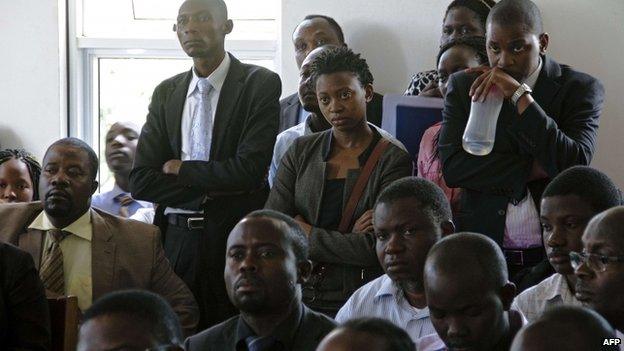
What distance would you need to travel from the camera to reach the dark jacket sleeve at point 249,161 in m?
4.89

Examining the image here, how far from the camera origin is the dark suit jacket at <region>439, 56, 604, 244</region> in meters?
4.18

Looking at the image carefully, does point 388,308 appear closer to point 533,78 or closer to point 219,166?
point 533,78

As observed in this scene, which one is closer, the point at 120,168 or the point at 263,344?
the point at 263,344

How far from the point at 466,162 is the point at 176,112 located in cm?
151

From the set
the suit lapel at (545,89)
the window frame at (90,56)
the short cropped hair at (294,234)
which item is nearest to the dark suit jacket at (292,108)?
the window frame at (90,56)

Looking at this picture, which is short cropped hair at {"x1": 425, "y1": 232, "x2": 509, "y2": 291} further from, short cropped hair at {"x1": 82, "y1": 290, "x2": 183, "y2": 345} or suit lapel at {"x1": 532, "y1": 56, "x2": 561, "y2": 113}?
suit lapel at {"x1": 532, "y1": 56, "x2": 561, "y2": 113}

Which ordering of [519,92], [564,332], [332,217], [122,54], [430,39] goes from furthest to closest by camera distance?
[122,54]
[430,39]
[332,217]
[519,92]
[564,332]

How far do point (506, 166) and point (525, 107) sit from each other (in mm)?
241

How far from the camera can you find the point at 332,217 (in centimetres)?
445

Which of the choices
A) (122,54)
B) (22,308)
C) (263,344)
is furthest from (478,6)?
(22,308)

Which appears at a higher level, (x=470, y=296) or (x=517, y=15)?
(x=517, y=15)

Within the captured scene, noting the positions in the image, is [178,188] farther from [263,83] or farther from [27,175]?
[27,175]

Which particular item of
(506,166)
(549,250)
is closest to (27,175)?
(506,166)

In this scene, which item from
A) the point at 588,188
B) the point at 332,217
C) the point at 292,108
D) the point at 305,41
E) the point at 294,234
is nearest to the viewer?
the point at 588,188
